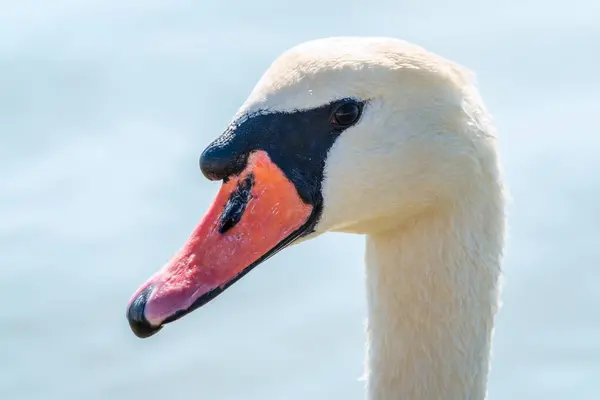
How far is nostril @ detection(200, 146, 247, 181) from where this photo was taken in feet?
15.8

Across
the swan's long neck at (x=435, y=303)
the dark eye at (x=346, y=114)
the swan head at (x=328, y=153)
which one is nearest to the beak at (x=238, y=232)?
the swan head at (x=328, y=153)

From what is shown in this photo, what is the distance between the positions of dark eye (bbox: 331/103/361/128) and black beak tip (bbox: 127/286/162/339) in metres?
0.73

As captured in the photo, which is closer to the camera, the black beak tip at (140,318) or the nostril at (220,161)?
the black beak tip at (140,318)

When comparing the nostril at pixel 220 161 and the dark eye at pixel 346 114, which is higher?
the dark eye at pixel 346 114

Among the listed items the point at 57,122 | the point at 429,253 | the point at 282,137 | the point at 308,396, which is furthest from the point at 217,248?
the point at 57,122

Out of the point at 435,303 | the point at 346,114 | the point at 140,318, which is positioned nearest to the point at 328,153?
the point at 346,114

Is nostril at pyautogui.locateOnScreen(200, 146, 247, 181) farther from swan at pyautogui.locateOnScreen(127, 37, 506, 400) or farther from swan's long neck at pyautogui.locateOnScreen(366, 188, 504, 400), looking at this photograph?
swan's long neck at pyautogui.locateOnScreen(366, 188, 504, 400)

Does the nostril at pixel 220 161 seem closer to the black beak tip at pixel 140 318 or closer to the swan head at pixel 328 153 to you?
the swan head at pixel 328 153

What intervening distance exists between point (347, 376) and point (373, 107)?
3.47m

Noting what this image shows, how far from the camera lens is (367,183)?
4.95 metres

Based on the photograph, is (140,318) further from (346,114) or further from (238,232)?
(346,114)

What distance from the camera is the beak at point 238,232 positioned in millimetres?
4820

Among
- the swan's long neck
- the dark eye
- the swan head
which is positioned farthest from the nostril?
the swan's long neck

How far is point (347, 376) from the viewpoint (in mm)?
8188
